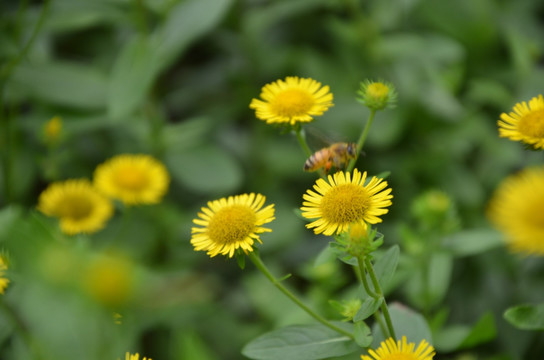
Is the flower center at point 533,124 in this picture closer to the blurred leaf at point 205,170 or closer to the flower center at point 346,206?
the flower center at point 346,206

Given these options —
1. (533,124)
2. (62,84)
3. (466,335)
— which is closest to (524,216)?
(533,124)

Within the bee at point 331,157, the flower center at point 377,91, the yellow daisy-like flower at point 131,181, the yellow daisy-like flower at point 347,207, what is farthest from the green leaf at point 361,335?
the yellow daisy-like flower at point 131,181

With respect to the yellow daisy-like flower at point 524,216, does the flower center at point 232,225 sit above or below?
above

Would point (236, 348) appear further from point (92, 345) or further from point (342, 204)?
point (92, 345)

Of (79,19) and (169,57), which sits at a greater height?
(79,19)

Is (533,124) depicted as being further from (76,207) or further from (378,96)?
(76,207)

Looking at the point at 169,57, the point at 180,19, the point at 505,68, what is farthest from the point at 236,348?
the point at 505,68
